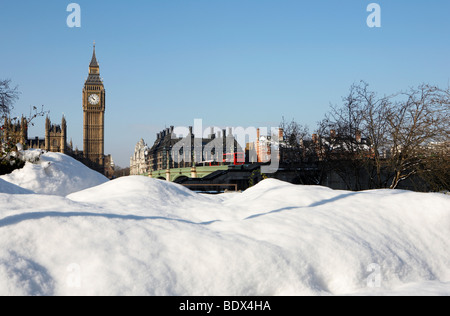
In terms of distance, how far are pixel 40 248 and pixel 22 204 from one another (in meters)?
1.25

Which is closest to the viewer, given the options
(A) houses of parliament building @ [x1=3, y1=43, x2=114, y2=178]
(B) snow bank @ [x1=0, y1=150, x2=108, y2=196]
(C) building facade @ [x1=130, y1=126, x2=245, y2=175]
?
(B) snow bank @ [x1=0, y1=150, x2=108, y2=196]

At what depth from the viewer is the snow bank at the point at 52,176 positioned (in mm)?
11672

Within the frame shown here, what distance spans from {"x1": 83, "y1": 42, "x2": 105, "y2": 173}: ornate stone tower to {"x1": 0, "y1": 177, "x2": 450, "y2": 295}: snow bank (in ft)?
488

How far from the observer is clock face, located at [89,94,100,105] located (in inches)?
6235

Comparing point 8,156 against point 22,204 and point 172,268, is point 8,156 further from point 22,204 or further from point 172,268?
point 172,268

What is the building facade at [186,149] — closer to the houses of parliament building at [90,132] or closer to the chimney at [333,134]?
the houses of parliament building at [90,132]

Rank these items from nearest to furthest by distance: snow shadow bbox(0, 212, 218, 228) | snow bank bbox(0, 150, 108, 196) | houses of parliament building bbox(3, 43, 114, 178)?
snow shadow bbox(0, 212, 218, 228), snow bank bbox(0, 150, 108, 196), houses of parliament building bbox(3, 43, 114, 178)

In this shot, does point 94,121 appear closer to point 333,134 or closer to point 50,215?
point 333,134

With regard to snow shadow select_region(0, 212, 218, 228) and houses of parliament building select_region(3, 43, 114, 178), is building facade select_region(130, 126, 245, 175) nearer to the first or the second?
houses of parliament building select_region(3, 43, 114, 178)

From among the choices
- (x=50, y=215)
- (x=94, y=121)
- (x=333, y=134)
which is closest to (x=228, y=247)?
(x=50, y=215)

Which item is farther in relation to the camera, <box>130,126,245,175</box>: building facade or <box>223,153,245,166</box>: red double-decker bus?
<box>130,126,245,175</box>: building facade

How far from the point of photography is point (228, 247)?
464 centimetres

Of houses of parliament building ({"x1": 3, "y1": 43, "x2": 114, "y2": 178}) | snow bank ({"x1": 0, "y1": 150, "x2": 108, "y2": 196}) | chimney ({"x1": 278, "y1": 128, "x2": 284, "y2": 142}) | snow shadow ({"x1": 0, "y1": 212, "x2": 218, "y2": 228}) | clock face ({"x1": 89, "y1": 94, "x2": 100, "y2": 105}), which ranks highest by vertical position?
clock face ({"x1": 89, "y1": 94, "x2": 100, "y2": 105})

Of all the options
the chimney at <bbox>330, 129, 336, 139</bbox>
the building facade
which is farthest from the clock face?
the chimney at <bbox>330, 129, 336, 139</bbox>
